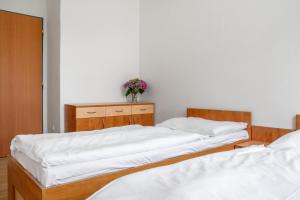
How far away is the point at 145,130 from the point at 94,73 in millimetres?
1655

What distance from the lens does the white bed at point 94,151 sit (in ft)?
5.30

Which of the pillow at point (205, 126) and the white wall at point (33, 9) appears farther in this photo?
the white wall at point (33, 9)

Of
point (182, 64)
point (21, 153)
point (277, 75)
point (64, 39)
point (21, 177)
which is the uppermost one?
point (64, 39)

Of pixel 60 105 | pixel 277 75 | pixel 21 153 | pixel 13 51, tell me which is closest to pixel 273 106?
pixel 277 75

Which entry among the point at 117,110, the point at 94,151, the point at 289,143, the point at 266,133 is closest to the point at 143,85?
the point at 117,110

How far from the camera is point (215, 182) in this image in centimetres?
105

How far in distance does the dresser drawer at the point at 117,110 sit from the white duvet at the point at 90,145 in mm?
1058

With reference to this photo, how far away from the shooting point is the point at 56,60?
367 centimetres

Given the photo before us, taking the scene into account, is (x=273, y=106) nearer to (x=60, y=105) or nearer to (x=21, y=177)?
(x=21, y=177)

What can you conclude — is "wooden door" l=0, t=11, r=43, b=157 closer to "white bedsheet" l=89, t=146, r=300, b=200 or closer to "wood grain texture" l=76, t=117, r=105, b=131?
"wood grain texture" l=76, t=117, r=105, b=131

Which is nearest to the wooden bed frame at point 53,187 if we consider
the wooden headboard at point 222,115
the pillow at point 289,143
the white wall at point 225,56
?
the pillow at point 289,143

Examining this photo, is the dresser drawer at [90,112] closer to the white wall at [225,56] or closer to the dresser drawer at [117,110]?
the dresser drawer at [117,110]

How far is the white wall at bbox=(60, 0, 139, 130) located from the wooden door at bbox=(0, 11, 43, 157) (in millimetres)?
662

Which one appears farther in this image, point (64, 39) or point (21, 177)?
point (64, 39)
